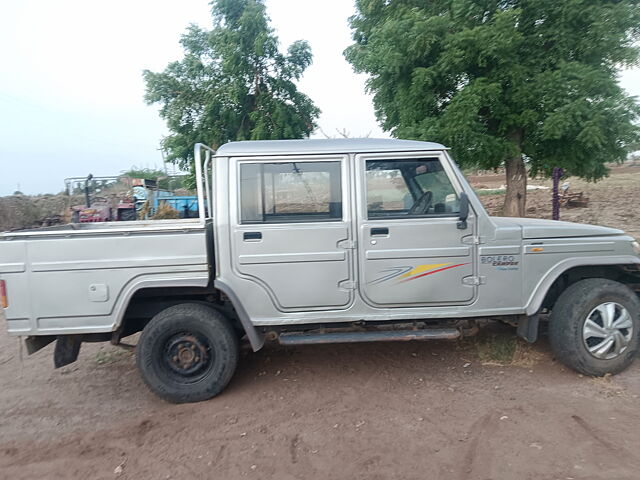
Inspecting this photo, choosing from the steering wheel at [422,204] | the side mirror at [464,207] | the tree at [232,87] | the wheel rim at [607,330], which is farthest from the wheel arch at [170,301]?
the tree at [232,87]

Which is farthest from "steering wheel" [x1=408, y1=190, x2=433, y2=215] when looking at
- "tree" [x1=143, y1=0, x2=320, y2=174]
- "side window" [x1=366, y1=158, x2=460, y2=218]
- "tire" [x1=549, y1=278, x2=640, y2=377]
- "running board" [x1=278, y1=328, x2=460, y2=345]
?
"tree" [x1=143, y1=0, x2=320, y2=174]

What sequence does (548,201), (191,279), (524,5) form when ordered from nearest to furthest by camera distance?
(191,279) < (524,5) < (548,201)

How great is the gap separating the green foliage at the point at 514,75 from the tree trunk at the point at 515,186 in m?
0.51

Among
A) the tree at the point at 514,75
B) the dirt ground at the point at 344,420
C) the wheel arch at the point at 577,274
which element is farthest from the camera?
the tree at the point at 514,75

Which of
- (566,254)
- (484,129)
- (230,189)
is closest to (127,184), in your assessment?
(484,129)

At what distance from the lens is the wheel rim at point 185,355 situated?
3.74 meters

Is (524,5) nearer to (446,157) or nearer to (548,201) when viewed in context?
(446,157)

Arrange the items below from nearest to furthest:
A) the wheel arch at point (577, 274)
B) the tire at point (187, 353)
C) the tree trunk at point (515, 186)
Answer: the tire at point (187, 353) → the wheel arch at point (577, 274) → the tree trunk at point (515, 186)

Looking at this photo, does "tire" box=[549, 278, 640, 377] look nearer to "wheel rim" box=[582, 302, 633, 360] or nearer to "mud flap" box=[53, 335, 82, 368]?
"wheel rim" box=[582, 302, 633, 360]

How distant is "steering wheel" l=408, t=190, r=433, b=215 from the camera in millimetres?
3789

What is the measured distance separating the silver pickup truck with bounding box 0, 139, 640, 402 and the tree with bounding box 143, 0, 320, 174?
28.9 ft

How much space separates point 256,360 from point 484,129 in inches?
221

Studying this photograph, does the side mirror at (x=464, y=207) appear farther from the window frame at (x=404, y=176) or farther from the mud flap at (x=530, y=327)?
the mud flap at (x=530, y=327)

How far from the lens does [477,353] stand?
4453 millimetres
